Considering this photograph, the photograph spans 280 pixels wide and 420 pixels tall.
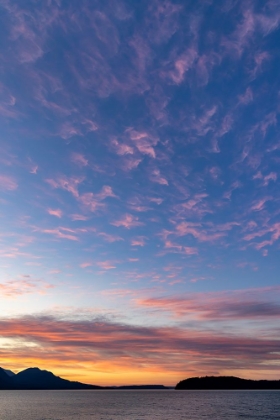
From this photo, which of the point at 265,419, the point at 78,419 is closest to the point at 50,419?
the point at 78,419

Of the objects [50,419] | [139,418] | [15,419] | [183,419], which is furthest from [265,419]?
[15,419]

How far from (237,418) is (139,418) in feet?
130

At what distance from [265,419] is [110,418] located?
62867mm

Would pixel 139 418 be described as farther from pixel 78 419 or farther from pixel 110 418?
pixel 78 419

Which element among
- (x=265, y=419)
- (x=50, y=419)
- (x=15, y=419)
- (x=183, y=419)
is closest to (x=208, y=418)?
(x=183, y=419)

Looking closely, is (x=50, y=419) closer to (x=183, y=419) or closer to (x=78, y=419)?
(x=78, y=419)

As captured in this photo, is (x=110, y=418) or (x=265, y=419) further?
(x=110, y=418)

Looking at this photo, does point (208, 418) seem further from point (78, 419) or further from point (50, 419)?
point (50, 419)

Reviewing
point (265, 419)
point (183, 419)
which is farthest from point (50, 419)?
point (265, 419)

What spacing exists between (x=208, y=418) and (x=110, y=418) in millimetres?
40798

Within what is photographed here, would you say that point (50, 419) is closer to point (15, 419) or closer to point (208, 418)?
point (15, 419)

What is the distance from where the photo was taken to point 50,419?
147 meters

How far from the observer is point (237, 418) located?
145000mm

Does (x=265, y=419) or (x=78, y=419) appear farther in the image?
(x=78, y=419)
